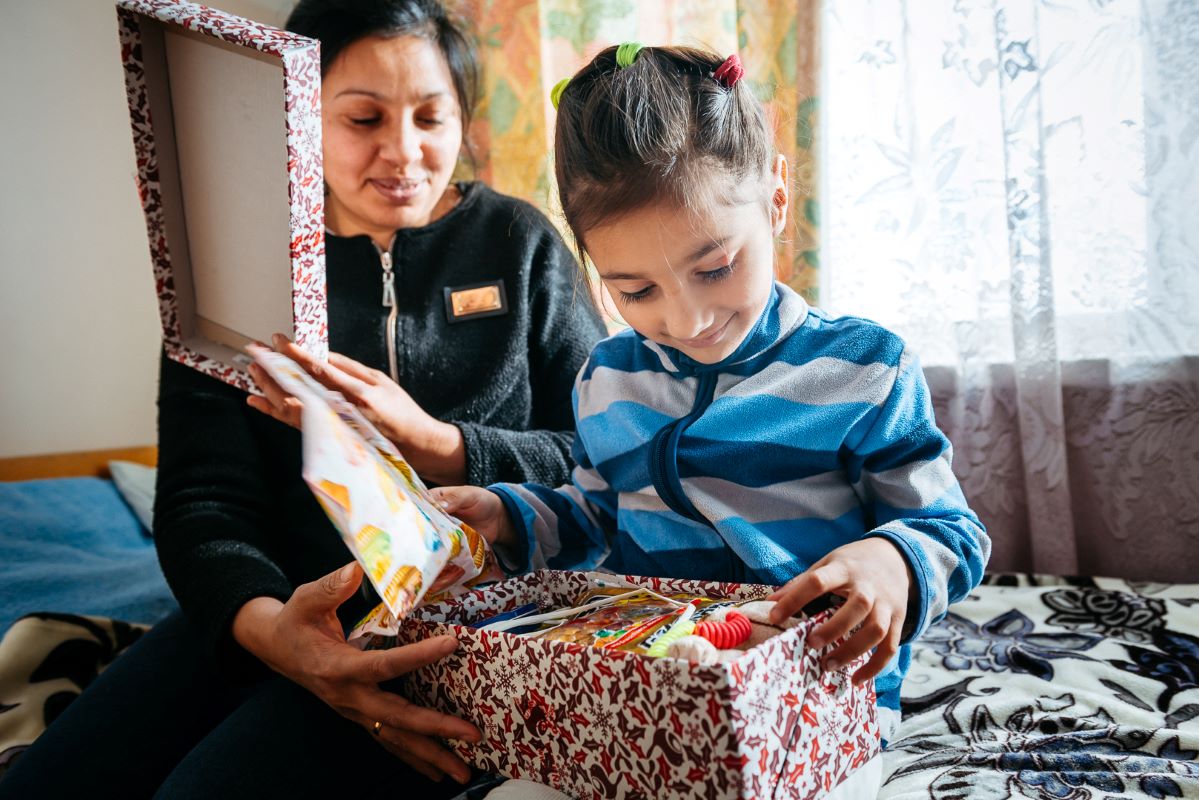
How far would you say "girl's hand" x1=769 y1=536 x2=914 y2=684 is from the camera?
2.21 ft

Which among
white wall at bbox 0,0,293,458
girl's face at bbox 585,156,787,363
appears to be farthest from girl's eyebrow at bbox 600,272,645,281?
white wall at bbox 0,0,293,458

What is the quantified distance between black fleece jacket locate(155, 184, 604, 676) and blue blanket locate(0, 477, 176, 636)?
0.52 m

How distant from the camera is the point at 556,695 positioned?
0.68 meters

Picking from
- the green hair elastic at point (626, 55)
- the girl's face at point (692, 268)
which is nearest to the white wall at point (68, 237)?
the green hair elastic at point (626, 55)

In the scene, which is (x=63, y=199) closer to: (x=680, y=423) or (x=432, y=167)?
(x=432, y=167)

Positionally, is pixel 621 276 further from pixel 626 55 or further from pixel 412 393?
pixel 412 393

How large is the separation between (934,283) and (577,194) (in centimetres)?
89

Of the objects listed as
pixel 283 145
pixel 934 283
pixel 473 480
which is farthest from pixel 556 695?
pixel 934 283

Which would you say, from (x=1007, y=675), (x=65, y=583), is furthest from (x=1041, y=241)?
(x=65, y=583)

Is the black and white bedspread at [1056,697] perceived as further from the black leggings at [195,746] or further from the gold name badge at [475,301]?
the gold name badge at [475,301]

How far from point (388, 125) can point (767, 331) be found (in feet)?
1.92

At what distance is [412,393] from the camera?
1.25 meters

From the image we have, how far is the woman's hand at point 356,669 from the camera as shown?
771mm

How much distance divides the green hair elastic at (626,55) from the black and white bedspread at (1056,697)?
0.75m
